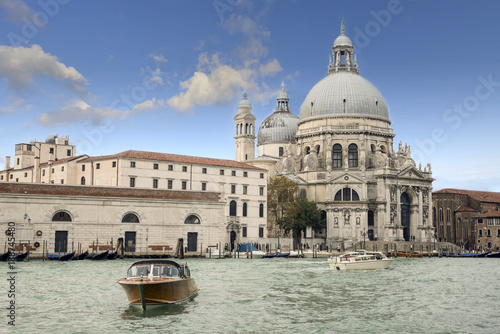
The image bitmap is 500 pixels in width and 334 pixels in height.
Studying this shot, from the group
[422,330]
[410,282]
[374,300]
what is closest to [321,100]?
[410,282]

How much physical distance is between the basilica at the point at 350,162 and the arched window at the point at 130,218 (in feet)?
105

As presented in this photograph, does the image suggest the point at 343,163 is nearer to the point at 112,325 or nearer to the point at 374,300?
the point at 374,300

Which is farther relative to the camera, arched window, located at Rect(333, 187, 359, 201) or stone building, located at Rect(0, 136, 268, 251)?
arched window, located at Rect(333, 187, 359, 201)

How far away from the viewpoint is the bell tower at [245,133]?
298 feet

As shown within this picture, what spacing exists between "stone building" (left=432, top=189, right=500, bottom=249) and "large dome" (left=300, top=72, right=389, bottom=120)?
15457 millimetres

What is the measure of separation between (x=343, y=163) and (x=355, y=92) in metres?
10.3

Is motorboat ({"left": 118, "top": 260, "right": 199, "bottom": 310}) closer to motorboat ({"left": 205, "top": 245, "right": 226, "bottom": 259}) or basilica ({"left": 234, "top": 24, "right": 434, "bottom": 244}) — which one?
motorboat ({"left": 205, "top": 245, "right": 226, "bottom": 259})

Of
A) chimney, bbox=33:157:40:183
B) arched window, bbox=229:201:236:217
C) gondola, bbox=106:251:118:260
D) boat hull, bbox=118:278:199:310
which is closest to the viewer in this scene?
boat hull, bbox=118:278:199:310

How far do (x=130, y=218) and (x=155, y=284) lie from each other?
30.8 m

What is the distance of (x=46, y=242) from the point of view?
162 feet

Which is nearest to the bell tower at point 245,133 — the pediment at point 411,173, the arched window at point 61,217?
the pediment at point 411,173

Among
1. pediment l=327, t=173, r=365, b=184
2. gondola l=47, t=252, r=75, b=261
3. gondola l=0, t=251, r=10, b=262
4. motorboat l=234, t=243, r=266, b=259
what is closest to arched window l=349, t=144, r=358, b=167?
Answer: pediment l=327, t=173, r=365, b=184

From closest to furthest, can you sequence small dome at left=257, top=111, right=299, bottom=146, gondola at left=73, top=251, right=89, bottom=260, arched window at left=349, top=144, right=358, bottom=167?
gondola at left=73, top=251, right=89, bottom=260, arched window at left=349, top=144, right=358, bottom=167, small dome at left=257, top=111, right=299, bottom=146

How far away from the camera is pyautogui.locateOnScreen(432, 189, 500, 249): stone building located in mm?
88938
